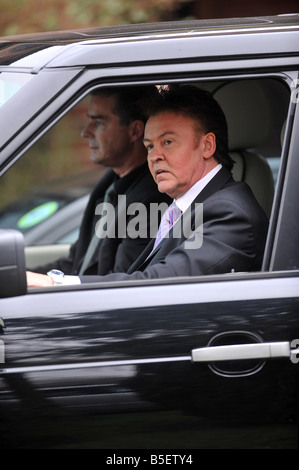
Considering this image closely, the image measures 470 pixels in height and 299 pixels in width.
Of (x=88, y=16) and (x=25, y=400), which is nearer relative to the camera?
(x=25, y=400)

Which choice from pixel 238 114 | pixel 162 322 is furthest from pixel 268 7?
pixel 162 322

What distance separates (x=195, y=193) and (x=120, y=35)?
2.04 ft

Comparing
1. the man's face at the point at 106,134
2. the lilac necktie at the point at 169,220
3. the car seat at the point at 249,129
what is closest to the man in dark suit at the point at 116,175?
the man's face at the point at 106,134

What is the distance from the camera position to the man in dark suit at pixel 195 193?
2734 millimetres

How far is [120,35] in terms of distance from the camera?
2693 millimetres

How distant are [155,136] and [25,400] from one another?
1096 mm

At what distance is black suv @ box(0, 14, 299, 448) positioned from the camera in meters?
2.37

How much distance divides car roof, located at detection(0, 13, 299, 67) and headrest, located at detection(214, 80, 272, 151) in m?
0.33

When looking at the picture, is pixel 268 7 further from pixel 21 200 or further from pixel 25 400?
pixel 25 400

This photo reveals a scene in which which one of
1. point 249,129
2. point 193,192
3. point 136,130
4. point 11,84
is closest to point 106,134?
point 136,130

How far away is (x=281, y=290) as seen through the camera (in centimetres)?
246
